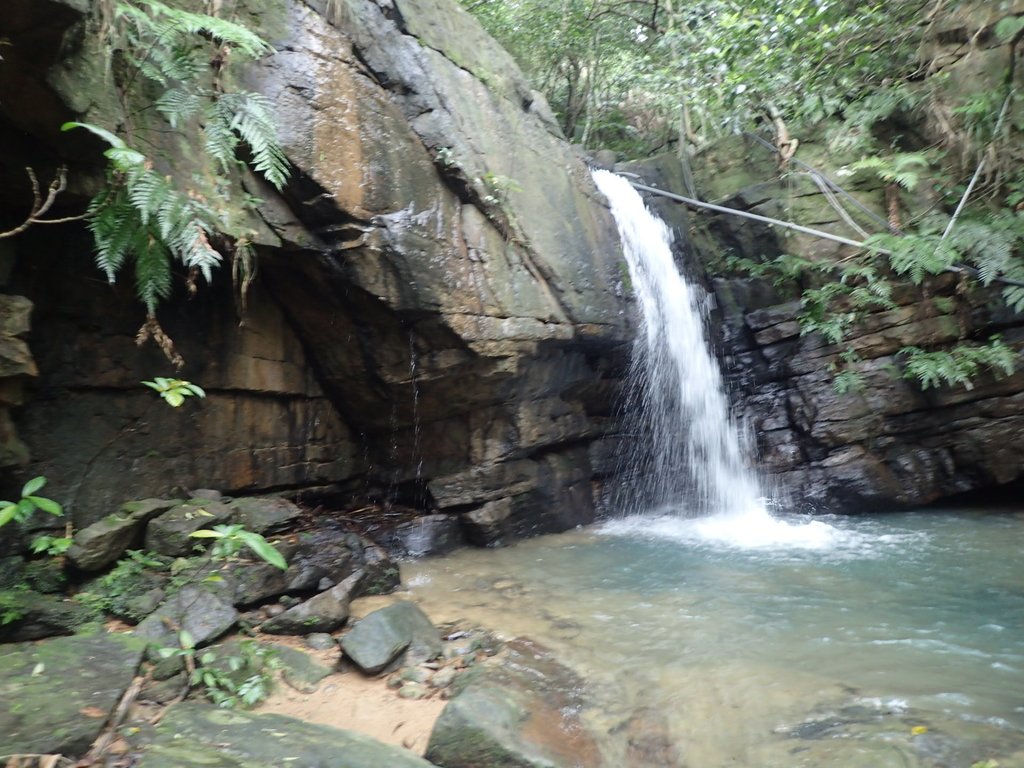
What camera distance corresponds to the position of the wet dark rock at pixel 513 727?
305 centimetres

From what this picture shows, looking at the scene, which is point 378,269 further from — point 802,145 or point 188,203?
point 802,145

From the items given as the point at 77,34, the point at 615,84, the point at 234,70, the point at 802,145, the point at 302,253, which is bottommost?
the point at 302,253

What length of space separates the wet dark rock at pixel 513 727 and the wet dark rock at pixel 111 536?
266cm

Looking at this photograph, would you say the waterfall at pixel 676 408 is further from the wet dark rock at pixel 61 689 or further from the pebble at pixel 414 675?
the wet dark rock at pixel 61 689

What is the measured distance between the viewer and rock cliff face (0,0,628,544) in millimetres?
4863

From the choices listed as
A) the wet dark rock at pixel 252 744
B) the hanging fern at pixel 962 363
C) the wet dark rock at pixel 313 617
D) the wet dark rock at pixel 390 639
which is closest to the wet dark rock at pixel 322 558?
the wet dark rock at pixel 313 617

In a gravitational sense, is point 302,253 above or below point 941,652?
above

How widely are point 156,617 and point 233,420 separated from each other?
2482mm

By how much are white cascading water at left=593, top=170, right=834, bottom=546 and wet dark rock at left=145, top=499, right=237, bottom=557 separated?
578cm

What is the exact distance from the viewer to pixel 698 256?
10.0m

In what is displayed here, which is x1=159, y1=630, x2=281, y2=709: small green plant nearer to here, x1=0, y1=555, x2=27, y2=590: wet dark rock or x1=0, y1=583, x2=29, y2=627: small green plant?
x1=0, y1=583, x2=29, y2=627: small green plant

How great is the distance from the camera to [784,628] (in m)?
4.55

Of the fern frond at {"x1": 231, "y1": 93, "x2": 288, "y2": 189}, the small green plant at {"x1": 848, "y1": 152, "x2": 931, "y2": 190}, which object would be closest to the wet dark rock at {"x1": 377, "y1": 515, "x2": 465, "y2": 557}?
the fern frond at {"x1": 231, "y1": 93, "x2": 288, "y2": 189}

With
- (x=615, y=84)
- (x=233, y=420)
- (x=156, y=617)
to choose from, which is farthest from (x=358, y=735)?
(x=615, y=84)
